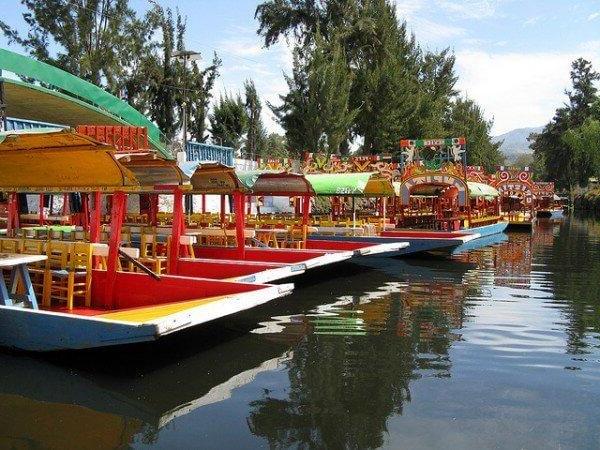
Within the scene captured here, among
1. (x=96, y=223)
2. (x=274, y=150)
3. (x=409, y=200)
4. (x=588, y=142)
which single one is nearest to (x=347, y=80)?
(x=409, y=200)

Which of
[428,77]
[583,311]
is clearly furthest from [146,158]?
[428,77]

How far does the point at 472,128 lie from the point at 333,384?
66.1 meters

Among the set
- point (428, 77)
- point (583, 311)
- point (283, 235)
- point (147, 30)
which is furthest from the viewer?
point (428, 77)

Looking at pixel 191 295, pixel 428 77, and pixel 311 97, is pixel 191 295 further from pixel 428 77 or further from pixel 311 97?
pixel 428 77

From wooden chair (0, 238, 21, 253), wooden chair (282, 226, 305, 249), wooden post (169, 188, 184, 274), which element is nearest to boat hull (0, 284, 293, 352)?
wooden chair (0, 238, 21, 253)

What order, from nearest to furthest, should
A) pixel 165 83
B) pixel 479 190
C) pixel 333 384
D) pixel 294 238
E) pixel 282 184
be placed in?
pixel 333 384
pixel 282 184
pixel 294 238
pixel 479 190
pixel 165 83

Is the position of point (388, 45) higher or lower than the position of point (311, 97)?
higher

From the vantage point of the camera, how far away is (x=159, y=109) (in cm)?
3741

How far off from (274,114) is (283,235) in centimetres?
2439

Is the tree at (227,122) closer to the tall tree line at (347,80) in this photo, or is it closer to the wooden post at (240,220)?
the tall tree line at (347,80)

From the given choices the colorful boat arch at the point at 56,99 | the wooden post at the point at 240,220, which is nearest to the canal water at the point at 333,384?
the wooden post at the point at 240,220

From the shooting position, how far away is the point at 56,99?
18.6 metres

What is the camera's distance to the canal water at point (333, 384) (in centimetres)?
536

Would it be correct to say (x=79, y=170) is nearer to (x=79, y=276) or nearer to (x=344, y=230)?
(x=79, y=276)
